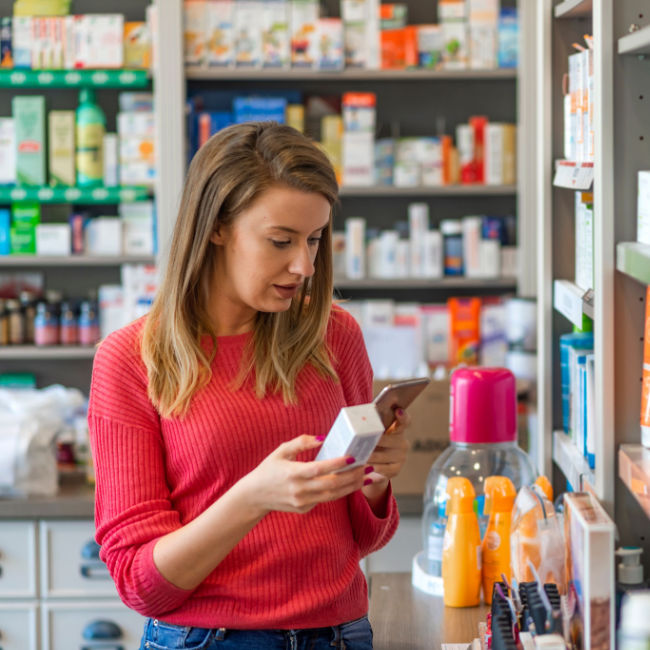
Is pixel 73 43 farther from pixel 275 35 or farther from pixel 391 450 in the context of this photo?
pixel 391 450

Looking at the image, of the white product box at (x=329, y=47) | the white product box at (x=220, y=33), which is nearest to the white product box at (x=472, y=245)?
the white product box at (x=329, y=47)

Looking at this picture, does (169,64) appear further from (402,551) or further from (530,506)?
(530,506)

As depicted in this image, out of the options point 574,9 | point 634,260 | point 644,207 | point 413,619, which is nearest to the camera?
point 634,260

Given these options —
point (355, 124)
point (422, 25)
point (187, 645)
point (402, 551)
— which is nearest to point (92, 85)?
point (355, 124)

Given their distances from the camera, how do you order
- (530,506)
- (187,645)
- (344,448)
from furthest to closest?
1. (530,506)
2. (187,645)
3. (344,448)

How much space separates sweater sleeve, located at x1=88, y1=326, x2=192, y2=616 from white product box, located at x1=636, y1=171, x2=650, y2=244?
86 cm

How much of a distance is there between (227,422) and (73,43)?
2.95m

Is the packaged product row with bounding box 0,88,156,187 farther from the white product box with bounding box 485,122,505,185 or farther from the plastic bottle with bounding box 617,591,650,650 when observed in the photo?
the plastic bottle with bounding box 617,591,650,650

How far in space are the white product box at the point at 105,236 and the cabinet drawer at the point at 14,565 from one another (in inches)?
49.3

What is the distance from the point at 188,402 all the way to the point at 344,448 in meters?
0.38

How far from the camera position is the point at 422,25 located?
179 inches

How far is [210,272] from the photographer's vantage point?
1882mm

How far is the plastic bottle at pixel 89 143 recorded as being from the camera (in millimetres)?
4312

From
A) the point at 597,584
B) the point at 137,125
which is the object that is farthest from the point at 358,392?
the point at 137,125
